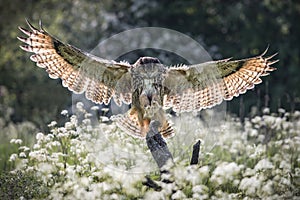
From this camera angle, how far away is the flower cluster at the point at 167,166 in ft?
21.7

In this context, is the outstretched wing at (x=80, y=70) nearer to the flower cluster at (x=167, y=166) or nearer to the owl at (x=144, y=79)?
the owl at (x=144, y=79)

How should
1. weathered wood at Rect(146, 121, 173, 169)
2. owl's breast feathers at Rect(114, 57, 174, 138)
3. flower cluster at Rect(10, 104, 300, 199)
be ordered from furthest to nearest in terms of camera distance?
owl's breast feathers at Rect(114, 57, 174, 138) → weathered wood at Rect(146, 121, 173, 169) → flower cluster at Rect(10, 104, 300, 199)

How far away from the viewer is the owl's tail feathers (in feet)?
25.8

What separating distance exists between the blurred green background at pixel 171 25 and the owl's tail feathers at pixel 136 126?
11.6 m

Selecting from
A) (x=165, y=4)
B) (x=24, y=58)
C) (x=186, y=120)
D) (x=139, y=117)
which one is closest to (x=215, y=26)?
(x=165, y=4)

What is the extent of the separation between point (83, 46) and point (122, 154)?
1250 cm

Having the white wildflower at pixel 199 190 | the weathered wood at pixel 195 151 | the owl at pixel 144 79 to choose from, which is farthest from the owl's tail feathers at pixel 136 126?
the white wildflower at pixel 199 190

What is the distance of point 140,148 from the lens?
28.1ft

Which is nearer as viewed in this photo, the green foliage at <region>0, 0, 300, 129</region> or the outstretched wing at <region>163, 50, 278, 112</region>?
the outstretched wing at <region>163, 50, 278, 112</region>

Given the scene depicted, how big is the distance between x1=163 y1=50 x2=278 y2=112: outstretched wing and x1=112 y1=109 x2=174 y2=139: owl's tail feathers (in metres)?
0.55

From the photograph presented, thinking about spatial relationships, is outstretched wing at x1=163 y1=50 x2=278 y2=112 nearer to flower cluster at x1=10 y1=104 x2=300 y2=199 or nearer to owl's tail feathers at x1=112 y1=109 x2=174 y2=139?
flower cluster at x1=10 y1=104 x2=300 y2=199

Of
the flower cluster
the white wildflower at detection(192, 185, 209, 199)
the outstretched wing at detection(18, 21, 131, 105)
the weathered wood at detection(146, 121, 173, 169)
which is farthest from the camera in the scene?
the outstretched wing at detection(18, 21, 131, 105)

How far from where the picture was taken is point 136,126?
8.01 m

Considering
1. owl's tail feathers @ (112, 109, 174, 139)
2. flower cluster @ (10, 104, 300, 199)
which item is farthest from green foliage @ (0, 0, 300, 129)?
owl's tail feathers @ (112, 109, 174, 139)
